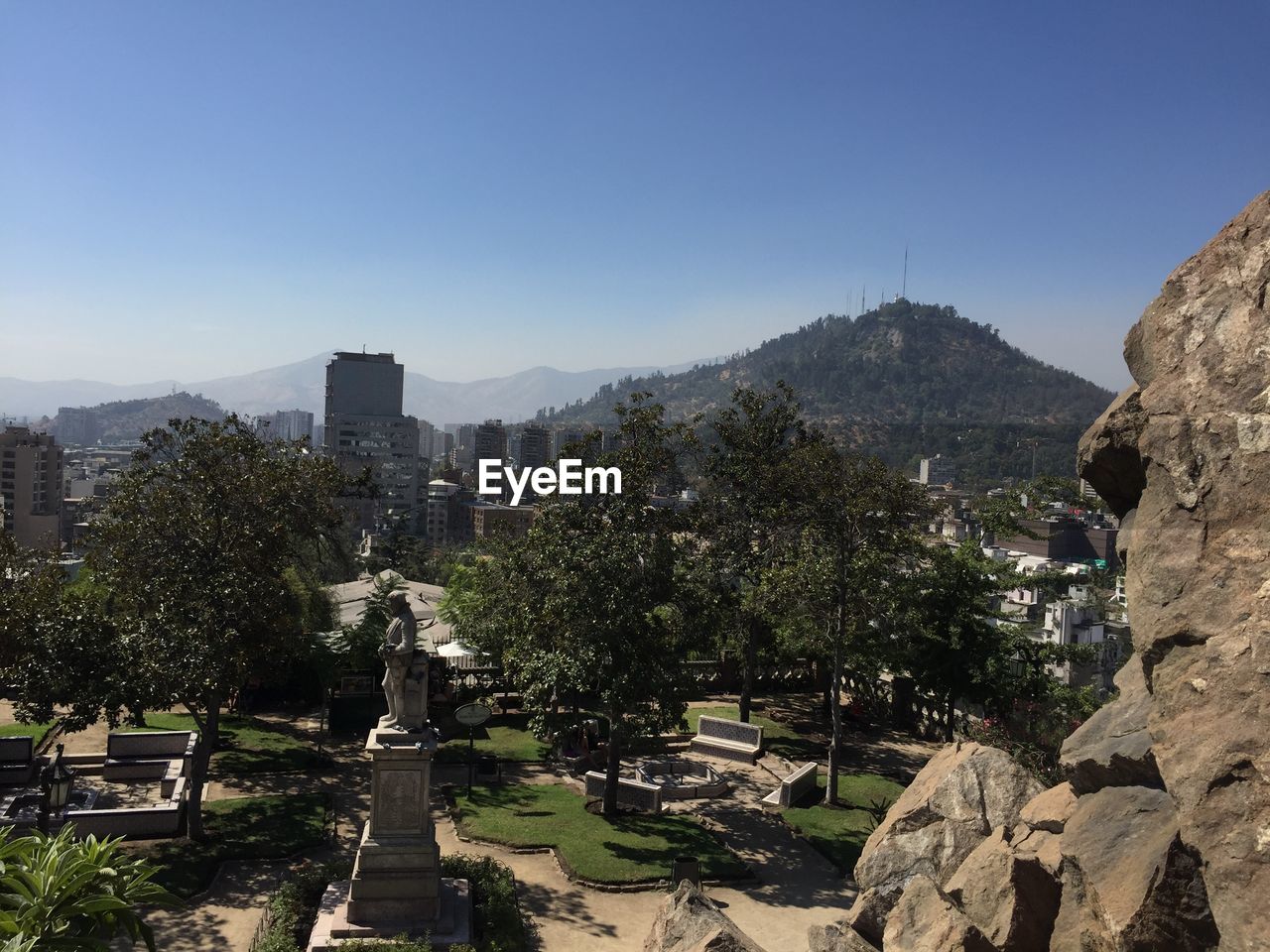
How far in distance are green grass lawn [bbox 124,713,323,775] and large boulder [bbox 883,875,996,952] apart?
49.8ft

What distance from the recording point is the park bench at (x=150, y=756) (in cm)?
1847

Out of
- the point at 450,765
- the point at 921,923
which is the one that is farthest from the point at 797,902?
the point at 450,765

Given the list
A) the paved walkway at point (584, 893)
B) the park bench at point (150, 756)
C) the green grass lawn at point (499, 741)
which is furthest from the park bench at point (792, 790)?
the park bench at point (150, 756)

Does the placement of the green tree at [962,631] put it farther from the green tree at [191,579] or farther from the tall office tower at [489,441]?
the tall office tower at [489,441]

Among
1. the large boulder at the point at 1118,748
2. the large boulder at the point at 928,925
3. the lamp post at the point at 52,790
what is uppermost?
the large boulder at the point at 1118,748

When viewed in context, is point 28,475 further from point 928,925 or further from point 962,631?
point 928,925

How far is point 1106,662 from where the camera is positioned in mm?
22125

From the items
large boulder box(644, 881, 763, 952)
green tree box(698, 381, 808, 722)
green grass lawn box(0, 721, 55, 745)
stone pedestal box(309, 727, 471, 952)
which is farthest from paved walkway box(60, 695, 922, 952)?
green grass lawn box(0, 721, 55, 745)

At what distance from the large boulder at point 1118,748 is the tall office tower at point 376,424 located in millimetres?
133405

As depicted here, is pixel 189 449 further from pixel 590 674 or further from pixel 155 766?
pixel 590 674

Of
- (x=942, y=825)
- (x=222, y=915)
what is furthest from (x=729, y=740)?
(x=222, y=915)

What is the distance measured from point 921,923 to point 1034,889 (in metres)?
1.32

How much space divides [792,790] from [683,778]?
8.18 feet

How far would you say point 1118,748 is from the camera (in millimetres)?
7238
